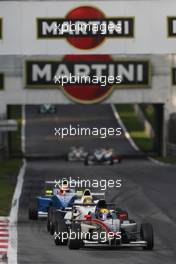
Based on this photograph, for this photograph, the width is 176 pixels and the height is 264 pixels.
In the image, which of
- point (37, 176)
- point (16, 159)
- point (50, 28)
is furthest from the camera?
point (16, 159)

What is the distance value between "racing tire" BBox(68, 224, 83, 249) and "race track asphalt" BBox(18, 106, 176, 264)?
0.54ft

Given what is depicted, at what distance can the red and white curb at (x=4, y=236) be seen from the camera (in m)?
24.7

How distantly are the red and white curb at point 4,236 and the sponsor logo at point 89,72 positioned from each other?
33.1m

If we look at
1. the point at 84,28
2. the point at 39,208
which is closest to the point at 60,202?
the point at 39,208

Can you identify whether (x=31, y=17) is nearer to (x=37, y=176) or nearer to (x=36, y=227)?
(x=37, y=176)

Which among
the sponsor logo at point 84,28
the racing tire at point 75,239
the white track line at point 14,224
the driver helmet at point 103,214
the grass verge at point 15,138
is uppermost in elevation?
the sponsor logo at point 84,28

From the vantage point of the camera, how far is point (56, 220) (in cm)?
2678

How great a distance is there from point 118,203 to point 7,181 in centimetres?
1051

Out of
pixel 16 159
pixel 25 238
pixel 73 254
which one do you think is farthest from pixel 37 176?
pixel 73 254

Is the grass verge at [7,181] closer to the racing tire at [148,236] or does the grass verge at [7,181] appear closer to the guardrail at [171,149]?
the racing tire at [148,236]

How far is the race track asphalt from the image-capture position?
2394 cm

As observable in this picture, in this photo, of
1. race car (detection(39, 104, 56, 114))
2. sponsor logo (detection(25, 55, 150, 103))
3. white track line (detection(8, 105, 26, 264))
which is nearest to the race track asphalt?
white track line (detection(8, 105, 26, 264))

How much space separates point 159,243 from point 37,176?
24.7 meters

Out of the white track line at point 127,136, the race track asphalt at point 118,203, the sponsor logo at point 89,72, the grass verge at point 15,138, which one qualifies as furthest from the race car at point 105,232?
the grass verge at point 15,138
